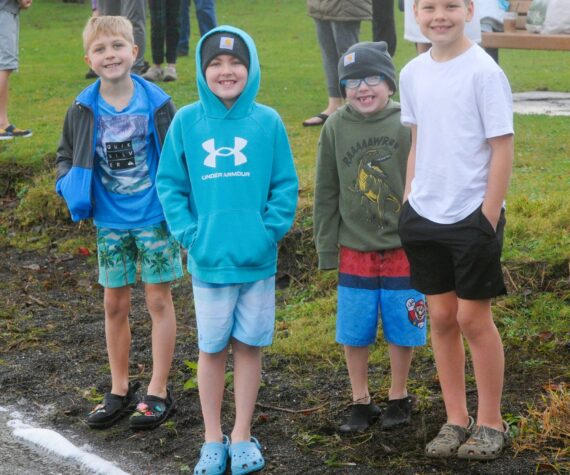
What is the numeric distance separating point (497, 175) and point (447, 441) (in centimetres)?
114

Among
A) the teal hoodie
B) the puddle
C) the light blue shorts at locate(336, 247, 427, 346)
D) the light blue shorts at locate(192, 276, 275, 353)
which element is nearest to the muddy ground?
the light blue shorts at locate(336, 247, 427, 346)

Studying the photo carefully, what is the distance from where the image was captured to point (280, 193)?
4648 millimetres

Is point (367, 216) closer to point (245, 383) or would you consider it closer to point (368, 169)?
point (368, 169)

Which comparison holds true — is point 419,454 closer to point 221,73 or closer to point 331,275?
point 221,73

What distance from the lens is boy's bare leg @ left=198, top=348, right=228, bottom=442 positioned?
473 cm

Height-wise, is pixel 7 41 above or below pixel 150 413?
above

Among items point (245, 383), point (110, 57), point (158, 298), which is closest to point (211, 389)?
point (245, 383)

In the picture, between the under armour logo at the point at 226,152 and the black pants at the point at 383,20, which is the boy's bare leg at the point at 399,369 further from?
the black pants at the point at 383,20

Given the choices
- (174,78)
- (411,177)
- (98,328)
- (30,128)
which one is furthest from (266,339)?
(174,78)

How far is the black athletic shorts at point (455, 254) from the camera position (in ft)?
14.0

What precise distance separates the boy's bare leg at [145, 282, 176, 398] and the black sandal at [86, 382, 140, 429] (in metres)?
0.19

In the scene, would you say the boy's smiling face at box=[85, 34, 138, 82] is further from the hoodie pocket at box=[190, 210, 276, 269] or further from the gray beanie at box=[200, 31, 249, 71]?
the hoodie pocket at box=[190, 210, 276, 269]

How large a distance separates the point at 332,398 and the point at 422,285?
1165 mm

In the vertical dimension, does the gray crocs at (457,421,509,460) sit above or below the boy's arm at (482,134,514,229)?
below
